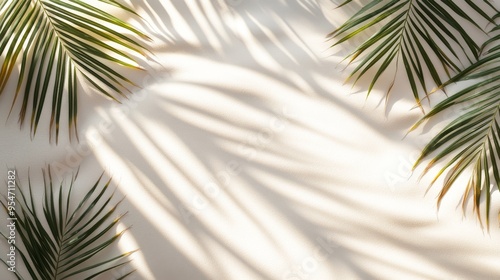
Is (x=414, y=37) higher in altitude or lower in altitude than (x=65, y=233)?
lower

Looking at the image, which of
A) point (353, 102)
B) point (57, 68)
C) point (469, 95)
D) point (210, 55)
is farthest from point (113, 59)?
point (469, 95)

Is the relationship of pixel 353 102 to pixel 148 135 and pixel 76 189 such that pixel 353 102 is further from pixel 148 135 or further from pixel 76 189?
pixel 76 189

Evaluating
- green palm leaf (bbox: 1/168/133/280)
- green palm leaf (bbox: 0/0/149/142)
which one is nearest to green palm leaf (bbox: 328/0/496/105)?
green palm leaf (bbox: 0/0/149/142)

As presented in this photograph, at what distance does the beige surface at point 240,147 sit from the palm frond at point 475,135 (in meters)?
0.14

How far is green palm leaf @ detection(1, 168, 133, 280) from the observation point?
77.6 inches

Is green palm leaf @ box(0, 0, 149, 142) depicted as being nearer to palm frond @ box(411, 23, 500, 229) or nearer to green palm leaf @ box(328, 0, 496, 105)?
green palm leaf @ box(328, 0, 496, 105)

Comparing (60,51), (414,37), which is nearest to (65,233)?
(60,51)

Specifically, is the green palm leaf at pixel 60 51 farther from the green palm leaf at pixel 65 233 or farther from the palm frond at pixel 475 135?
the palm frond at pixel 475 135

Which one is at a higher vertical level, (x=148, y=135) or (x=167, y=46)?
(x=167, y=46)

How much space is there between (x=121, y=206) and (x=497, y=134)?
1.22 m

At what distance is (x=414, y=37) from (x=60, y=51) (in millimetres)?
1114

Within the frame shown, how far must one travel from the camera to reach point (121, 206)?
203cm

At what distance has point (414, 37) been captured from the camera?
194cm

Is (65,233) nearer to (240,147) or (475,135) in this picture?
(240,147)
